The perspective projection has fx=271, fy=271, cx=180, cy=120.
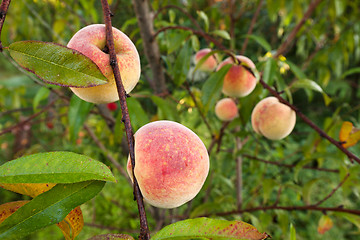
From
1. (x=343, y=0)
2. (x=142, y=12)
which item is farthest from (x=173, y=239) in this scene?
(x=343, y=0)

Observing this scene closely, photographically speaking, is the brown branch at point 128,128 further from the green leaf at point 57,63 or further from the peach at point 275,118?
the peach at point 275,118

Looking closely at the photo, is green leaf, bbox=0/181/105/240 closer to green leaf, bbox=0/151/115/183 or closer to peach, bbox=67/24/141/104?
green leaf, bbox=0/151/115/183

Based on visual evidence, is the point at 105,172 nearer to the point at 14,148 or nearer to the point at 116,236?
the point at 116,236

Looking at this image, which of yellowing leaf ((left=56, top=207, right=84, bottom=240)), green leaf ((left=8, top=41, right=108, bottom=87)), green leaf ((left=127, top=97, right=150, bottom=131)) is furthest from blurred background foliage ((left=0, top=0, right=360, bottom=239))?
green leaf ((left=8, top=41, right=108, bottom=87))

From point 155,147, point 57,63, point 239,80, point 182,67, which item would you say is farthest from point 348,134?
point 57,63

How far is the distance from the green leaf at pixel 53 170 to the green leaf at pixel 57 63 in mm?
99

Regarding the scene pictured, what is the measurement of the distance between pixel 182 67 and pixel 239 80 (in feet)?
0.66

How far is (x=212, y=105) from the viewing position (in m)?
0.78

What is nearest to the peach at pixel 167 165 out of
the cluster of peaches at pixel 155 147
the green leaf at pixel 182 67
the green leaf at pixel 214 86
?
the cluster of peaches at pixel 155 147

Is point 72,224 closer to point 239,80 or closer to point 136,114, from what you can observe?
point 136,114

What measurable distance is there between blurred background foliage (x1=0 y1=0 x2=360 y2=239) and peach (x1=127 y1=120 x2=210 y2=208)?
14 centimetres

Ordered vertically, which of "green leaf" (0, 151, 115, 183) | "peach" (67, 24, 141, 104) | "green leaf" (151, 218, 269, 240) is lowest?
"green leaf" (151, 218, 269, 240)

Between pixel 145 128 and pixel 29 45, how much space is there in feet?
0.61

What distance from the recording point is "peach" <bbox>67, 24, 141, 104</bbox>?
397 millimetres
